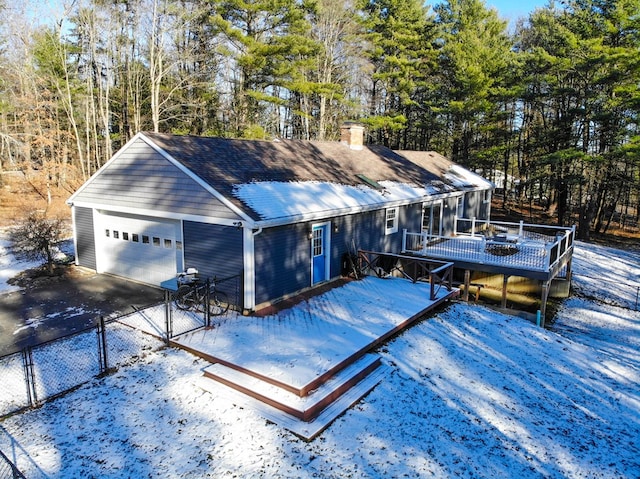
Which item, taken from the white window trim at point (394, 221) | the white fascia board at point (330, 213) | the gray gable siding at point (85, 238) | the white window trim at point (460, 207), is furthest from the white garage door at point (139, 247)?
the white window trim at point (460, 207)

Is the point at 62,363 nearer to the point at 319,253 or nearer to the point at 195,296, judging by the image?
the point at 195,296

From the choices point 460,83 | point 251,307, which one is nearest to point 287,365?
point 251,307

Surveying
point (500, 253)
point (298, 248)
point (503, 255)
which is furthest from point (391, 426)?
point (500, 253)

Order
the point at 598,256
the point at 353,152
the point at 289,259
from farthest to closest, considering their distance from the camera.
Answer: the point at 598,256 < the point at 353,152 < the point at 289,259

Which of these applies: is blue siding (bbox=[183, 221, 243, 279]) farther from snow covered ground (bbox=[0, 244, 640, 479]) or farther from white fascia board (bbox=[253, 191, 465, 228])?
Result: snow covered ground (bbox=[0, 244, 640, 479])

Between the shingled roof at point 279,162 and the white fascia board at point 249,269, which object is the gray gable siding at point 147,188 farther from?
the white fascia board at point 249,269

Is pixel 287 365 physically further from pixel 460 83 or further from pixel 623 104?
pixel 460 83
